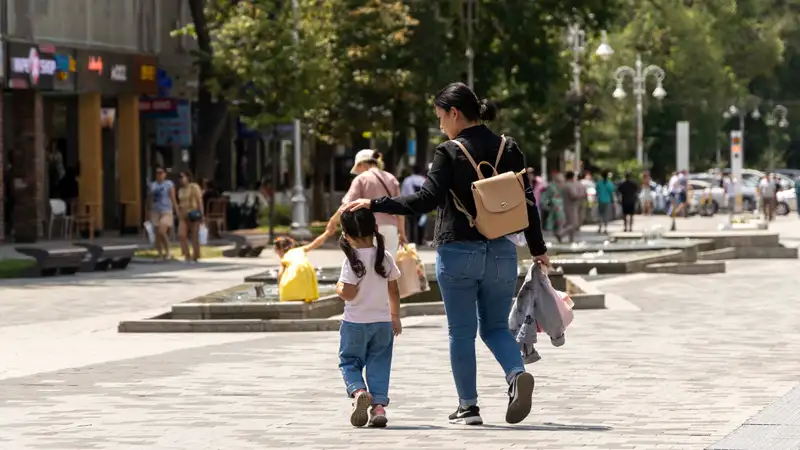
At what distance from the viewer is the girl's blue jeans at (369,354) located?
36.8 feet

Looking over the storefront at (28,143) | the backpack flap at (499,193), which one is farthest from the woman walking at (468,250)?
the storefront at (28,143)

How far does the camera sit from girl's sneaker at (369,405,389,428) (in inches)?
432

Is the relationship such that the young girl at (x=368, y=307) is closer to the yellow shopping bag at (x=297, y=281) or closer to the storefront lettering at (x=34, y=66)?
the yellow shopping bag at (x=297, y=281)

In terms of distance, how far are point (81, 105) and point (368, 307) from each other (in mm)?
36306

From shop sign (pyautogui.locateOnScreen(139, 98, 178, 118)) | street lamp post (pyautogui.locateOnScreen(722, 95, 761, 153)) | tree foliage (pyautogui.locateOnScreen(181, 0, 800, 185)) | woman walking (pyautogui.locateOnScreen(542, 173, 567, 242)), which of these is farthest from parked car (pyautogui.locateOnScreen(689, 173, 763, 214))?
shop sign (pyautogui.locateOnScreen(139, 98, 178, 118))

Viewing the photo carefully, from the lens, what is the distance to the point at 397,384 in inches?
535

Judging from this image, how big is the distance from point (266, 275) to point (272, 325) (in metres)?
6.13

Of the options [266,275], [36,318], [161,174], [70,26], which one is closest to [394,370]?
[36,318]

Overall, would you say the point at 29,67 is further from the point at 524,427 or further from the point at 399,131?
the point at 524,427

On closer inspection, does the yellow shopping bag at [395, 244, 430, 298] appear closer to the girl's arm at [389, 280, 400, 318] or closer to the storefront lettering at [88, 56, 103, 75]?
the girl's arm at [389, 280, 400, 318]

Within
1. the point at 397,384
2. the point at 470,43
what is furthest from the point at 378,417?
the point at 470,43

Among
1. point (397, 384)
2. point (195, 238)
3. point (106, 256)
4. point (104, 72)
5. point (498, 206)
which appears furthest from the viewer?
point (104, 72)

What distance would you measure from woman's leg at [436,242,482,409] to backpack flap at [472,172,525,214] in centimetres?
24

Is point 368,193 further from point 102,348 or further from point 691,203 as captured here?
point 691,203
